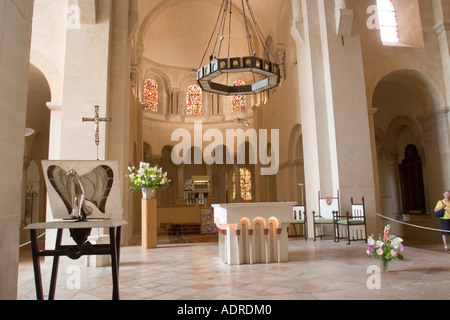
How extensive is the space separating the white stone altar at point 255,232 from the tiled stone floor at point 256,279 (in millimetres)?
272

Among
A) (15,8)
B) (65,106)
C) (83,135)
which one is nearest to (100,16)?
(65,106)

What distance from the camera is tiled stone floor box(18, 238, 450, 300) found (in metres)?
3.99

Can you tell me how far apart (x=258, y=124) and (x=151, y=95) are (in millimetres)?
5936

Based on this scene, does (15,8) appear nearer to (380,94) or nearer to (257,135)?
(380,94)

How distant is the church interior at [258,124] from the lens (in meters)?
4.30

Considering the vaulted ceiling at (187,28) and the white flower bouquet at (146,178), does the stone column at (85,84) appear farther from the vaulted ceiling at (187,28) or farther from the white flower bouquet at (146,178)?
the vaulted ceiling at (187,28)

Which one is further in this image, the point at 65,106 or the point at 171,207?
the point at 171,207

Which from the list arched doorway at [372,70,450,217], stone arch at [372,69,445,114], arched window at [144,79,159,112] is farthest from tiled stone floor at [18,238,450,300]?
arched window at [144,79,159,112]

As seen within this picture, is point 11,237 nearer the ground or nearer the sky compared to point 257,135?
nearer the ground

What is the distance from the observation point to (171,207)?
16.2 metres

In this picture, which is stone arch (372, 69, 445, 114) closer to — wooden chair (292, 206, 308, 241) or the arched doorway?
the arched doorway

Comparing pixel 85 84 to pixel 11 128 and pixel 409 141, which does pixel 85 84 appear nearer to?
pixel 11 128

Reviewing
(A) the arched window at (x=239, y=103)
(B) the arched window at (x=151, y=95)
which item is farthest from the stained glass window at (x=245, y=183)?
(B) the arched window at (x=151, y=95)
